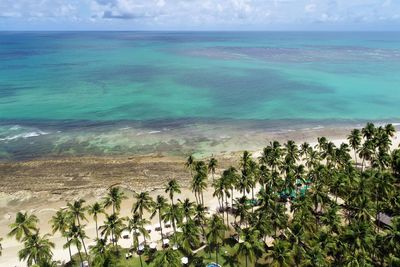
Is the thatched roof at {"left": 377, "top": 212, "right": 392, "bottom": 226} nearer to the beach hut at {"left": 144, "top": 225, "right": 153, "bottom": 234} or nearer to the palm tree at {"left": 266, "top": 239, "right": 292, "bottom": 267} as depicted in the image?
the palm tree at {"left": 266, "top": 239, "right": 292, "bottom": 267}

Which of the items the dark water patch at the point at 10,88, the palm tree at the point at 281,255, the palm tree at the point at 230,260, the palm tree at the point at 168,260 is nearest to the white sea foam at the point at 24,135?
the dark water patch at the point at 10,88

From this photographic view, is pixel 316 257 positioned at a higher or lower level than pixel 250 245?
higher

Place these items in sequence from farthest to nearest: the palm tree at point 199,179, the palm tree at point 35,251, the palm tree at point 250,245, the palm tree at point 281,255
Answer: the palm tree at point 199,179 < the palm tree at point 35,251 < the palm tree at point 250,245 < the palm tree at point 281,255

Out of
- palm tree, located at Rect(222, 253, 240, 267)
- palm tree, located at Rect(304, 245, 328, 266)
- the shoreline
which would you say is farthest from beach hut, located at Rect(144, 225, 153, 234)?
the shoreline

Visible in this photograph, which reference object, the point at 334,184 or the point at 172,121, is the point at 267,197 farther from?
the point at 172,121

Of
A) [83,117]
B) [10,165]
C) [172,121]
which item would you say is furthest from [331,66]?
[10,165]

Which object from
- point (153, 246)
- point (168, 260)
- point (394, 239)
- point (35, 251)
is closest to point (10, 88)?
point (153, 246)

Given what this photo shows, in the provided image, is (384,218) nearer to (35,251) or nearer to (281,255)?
(281,255)

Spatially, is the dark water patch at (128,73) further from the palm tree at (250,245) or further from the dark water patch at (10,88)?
the palm tree at (250,245)
